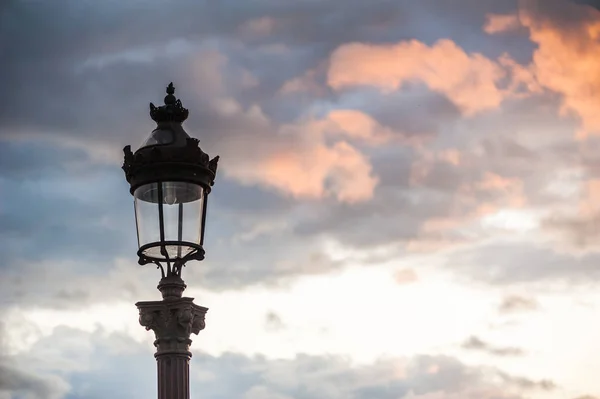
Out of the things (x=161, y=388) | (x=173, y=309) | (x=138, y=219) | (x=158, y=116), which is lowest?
(x=161, y=388)

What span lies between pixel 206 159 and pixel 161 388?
11.2 feet

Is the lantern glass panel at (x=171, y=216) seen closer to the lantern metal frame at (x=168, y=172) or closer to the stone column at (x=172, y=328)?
the lantern metal frame at (x=168, y=172)

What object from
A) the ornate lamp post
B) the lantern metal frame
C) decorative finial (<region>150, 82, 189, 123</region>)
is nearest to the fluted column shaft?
the ornate lamp post

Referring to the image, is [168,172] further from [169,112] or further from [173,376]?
[173,376]

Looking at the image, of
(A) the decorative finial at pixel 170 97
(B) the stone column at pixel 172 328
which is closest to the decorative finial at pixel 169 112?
(A) the decorative finial at pixel 170 97

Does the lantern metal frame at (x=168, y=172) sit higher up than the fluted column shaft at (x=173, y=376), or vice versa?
the lantern metal frame at (x=168, y=172)

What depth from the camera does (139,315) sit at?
55.1ft

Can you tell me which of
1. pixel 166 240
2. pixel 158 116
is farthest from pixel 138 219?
pixel 158 116

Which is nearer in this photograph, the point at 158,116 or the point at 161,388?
the point at 161,388

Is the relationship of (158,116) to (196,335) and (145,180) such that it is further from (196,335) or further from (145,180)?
(196,335)

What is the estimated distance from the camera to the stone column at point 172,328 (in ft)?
53.7

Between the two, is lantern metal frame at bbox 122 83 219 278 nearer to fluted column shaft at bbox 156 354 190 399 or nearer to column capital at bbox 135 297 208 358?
column capital at bbox 135 297 208 358

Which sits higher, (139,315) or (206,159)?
(206,159)

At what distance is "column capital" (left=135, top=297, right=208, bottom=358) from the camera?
1655cm
